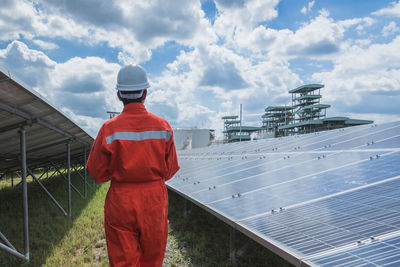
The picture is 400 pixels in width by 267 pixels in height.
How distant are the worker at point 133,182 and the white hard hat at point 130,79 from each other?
20cm

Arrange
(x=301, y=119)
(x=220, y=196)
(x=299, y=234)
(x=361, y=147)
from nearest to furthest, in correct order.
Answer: (x=299, y=234) < (x=220, y=196) < (x=361, y=147) < (x=301, y=119)

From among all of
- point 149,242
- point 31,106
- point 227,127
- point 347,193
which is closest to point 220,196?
point 347,193

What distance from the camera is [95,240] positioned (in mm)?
6105

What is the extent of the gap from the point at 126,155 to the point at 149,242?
84cm

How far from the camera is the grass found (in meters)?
4.90

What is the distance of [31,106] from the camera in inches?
178

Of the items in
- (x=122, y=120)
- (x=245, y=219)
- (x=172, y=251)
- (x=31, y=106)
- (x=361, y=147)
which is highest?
(x=31, y=106)

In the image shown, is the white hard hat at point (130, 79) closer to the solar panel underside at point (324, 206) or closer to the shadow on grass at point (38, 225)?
the solar panel underside at point (324, 206)

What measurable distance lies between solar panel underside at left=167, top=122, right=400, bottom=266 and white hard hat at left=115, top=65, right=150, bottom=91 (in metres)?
2.00

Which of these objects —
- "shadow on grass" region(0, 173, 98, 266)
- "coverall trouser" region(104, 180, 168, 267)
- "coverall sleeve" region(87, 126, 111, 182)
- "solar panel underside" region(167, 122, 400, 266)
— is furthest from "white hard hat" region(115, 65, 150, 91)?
"shadow on grass" region(0, 173, 98, 266)

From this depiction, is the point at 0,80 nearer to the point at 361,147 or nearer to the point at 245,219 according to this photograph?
the point at 245,219

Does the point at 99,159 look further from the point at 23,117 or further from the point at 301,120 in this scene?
the point at 301,120

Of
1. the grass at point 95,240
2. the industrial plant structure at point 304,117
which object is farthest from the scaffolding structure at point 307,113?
the grass at point 95,240

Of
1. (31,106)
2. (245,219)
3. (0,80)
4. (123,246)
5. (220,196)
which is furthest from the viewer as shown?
(220,196)
